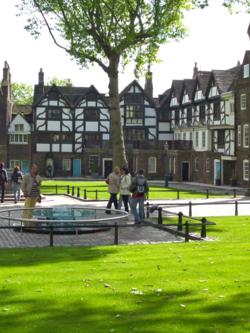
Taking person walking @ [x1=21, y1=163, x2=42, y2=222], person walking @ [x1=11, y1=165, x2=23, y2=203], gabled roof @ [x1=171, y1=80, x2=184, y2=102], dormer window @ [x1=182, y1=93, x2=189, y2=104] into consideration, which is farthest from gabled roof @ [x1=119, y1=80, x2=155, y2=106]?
person walking @ [x1=21, y1=163, x2=42, y2=222]

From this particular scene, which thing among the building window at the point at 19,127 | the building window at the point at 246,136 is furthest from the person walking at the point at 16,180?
the building window at the point at 19,127

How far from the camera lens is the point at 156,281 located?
9.58 meters

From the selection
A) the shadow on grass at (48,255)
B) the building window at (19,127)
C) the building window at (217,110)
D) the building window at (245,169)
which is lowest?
the shadow on grass at (48,255)

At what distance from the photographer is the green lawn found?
23.3 feet

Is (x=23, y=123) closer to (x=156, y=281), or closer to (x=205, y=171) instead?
(x=205, y=171)

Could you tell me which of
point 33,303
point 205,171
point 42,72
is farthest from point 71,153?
point 33,303

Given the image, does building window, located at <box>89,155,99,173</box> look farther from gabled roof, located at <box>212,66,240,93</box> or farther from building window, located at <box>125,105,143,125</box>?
gabled roof, located at <box>212,66,240,93</box>

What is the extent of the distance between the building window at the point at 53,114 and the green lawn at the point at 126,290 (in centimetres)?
4898

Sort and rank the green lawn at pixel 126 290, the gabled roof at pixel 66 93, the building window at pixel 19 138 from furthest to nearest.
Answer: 1. the building window at pixel 19 138
2. the gabled roof at pixel 66 93
3. the green lawn at pixel 126 290

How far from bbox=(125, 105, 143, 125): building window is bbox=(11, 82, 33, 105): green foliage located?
39.7 metres

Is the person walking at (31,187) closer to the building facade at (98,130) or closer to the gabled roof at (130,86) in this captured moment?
the building facade at (98,130)

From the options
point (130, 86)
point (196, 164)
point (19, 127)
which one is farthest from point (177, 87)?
point (19, 127)

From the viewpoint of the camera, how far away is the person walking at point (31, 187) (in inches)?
686

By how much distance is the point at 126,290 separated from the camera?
29.1ft
